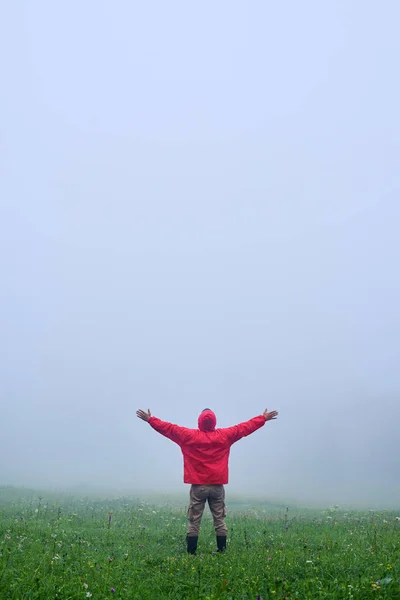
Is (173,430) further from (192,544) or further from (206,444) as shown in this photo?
(192,544)

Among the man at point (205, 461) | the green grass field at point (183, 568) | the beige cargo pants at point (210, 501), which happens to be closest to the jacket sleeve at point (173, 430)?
Answer: the man at point (205, 461)

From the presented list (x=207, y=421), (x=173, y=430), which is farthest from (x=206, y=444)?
(x=173, y=430)

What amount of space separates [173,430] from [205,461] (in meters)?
1.00

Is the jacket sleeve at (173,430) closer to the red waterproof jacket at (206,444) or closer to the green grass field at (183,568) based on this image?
the red waterproof jacket at (206,444)

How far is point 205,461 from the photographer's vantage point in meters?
10.7

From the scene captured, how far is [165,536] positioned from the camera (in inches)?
489

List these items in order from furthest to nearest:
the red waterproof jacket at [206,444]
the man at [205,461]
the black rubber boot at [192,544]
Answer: the red waterproof jacket at [206,444] < the man at [205,461] < the black rubber boot at [192,544]

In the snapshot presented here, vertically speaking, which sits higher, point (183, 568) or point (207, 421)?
point (207, 421)

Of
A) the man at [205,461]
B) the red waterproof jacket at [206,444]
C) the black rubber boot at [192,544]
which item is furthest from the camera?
the red waterproof jacket at [206,444]

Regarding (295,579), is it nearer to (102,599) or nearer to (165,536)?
(102,599)

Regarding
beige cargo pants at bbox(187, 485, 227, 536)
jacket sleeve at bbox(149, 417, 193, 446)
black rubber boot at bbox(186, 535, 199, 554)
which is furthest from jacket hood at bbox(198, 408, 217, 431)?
black rubber boot at bbox(186, 535, 199, 554)

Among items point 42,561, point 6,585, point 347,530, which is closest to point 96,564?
point 42,561

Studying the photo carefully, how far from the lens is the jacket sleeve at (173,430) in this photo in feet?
36.1

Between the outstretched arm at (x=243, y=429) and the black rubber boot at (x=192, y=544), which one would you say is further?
the outstretched arm at (x=243, y=429)
